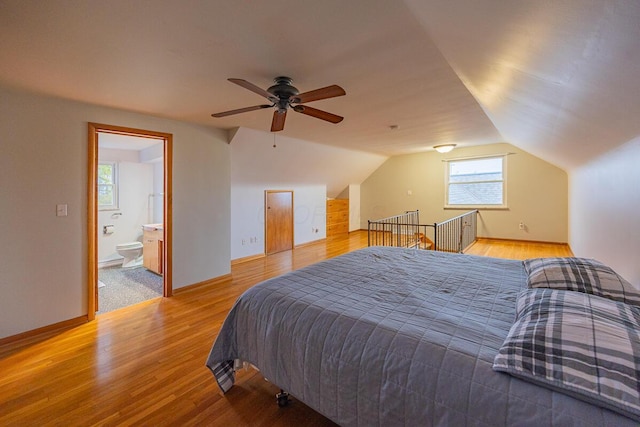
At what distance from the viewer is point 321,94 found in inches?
79.1

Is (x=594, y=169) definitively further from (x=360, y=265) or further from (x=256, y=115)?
(x=256, y=115)

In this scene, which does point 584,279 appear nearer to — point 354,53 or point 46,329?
point 354,53

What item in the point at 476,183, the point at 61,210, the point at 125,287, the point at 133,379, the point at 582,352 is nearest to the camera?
the point at 582,352

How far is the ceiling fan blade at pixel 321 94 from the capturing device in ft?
6.29

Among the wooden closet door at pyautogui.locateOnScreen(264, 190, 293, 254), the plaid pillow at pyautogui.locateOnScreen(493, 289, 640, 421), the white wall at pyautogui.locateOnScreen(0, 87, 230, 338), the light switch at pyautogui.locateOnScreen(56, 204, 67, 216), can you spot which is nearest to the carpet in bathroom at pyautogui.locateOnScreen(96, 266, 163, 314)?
the white wall at pyautogui.locateOnScreen(0, 87, 230, 338)

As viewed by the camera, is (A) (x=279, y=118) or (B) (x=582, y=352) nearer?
(B) (x=582, y=352)

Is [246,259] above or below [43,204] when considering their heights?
below

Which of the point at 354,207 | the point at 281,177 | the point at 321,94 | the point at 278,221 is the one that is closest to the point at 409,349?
the point at 321,94

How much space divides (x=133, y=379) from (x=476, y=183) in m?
7.44

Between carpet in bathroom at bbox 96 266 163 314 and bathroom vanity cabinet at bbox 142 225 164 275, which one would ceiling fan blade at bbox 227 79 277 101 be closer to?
carpet in bathroom at bbox 96 266 163 314

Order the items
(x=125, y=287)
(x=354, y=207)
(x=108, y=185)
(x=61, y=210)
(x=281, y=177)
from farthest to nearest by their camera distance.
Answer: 1. (x=354, y=207)
2. (x=281, y=177)
3. (x=108, y=185)
4. (x=125, y=287)
5. (x=61, y=210)

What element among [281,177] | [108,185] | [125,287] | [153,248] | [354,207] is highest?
[281,177]

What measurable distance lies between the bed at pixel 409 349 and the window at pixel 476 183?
531 centimetres

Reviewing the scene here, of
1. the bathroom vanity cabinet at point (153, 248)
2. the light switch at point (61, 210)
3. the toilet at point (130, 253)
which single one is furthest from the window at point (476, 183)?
the light switch at point (61, 210)
